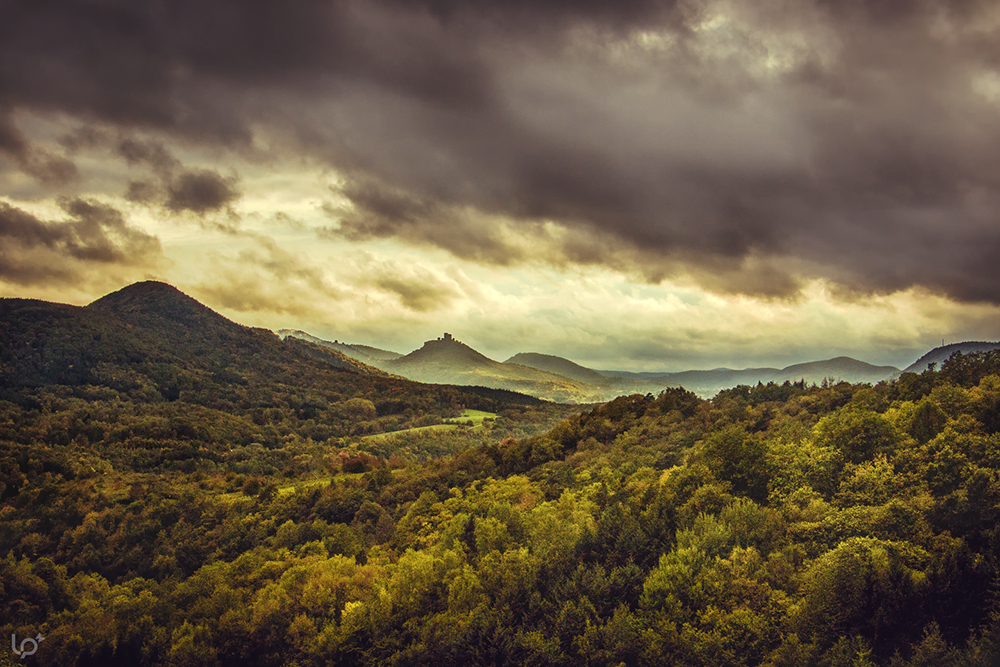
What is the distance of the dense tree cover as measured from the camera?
59.1 feet

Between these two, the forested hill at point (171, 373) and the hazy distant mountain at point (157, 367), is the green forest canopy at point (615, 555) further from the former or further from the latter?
the hazy distant mountain at point (157, 367)

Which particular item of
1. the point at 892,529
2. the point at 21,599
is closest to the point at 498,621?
the point at 892,529

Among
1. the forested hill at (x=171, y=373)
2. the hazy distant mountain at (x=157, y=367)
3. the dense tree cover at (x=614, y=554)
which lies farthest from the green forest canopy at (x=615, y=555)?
the hazy distant mountain at (x=157, y=367)

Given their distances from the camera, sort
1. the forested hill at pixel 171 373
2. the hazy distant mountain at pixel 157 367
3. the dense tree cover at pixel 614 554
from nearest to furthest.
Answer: the dense tree cover at pixel 614 554
the forested hill at pixel 171 373
the hazy distant mountain at pixel 157 367

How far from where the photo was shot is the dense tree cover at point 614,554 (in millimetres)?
18000

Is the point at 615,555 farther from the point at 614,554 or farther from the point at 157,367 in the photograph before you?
the point at 157,367

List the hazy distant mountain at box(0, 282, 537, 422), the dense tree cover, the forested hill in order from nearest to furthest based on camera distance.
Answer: the dense tree cover, the forested hill, the hazy distant mountain at box(0, 282, 537, 422)

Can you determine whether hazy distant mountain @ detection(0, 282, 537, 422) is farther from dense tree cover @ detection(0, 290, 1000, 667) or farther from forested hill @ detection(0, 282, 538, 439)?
dense tree cover @ detection(0, 290, 1000, 667)

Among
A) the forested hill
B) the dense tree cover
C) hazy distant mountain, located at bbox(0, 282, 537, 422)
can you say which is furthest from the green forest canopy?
hazy distant mountain, located at bbox(0, 282, 537, 422)

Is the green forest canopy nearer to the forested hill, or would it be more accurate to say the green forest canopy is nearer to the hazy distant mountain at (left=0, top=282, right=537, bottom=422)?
the forested hill

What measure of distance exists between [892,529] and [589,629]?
45.5ft

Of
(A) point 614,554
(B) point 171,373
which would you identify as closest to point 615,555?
(A) point 614,554

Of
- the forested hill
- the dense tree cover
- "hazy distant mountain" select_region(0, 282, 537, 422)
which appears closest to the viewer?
the dense tree cover

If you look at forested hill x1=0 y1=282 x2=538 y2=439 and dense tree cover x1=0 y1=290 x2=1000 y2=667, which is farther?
forested hill x1=0 y1=282 x2=538 y2=439
